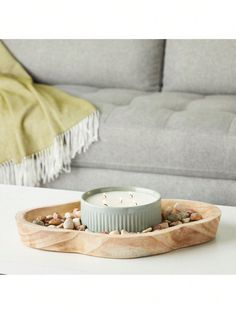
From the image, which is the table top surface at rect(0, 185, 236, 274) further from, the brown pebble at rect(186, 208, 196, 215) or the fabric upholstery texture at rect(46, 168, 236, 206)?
the fabric upholstery texture at rect(46, 168, 236, 206)

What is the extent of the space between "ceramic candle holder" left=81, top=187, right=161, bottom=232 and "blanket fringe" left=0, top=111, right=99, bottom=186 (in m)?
0.94

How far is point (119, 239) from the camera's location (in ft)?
3.85

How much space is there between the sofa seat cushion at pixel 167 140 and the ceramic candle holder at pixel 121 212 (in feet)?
2.61

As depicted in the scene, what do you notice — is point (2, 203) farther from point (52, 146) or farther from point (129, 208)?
point (52, 146)

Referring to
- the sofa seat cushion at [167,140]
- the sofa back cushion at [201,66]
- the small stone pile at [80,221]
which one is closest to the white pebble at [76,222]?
the small stone pile at [80,221]

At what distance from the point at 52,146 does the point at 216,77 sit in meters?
0.72

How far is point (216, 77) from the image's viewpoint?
253 centimetres

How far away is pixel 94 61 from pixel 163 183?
0.75 meters

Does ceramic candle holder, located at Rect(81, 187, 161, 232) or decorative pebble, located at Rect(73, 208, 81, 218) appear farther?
decorative pebble, located at Rect(73, 208, 81, 218)

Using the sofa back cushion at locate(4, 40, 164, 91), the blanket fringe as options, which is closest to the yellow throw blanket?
the blanket fringe

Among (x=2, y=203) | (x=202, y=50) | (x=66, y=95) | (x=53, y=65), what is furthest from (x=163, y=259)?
(x=53, y=65)

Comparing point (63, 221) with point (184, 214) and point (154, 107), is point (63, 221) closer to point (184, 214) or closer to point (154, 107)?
point (184, 214)

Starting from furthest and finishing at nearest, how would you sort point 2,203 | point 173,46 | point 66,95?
point 173,46
point 66,95
point 2,203

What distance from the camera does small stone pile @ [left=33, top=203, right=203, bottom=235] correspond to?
4.16ft
